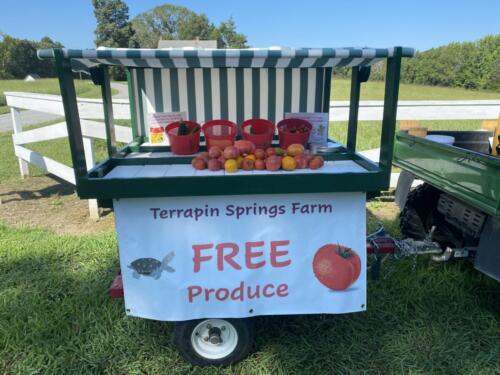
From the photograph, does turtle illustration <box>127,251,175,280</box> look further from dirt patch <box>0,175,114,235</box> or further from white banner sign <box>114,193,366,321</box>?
dirt patch <box>0,175,114,235</box>

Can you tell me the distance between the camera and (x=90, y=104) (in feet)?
15.2

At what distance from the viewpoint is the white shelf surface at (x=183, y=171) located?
6.80 ft

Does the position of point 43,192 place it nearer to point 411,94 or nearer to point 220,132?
point 220,132

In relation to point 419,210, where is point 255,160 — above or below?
above

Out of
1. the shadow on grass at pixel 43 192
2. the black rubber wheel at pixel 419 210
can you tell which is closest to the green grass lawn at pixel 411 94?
the shadow on grass at pixel 43 192

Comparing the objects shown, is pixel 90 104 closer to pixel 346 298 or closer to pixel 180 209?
pixel 180 209

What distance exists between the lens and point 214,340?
2316 mm

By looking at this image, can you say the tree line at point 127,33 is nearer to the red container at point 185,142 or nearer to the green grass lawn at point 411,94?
the green grass lawn at point 411,94

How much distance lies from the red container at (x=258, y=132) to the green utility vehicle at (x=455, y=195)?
134 centimetres

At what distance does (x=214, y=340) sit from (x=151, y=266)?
628mm

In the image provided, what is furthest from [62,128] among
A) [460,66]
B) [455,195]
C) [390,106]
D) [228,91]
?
[460,66]

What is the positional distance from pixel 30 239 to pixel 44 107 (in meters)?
2.09

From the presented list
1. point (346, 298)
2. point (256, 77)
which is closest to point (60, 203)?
point (256, 77)

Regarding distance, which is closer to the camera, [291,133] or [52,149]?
[291,133]
